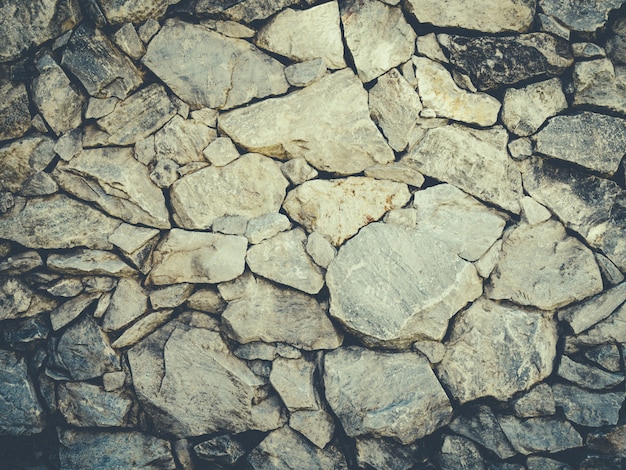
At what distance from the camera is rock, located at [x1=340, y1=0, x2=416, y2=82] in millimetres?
3773

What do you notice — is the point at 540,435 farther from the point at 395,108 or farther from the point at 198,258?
the point at 198,258

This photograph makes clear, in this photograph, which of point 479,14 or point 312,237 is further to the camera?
point 312,237

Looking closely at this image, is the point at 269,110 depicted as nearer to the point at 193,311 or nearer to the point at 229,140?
the point at 229,140

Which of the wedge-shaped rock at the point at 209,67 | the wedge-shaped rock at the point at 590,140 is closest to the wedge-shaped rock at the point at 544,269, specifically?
the wedge-shaped rock at the point at 590,140

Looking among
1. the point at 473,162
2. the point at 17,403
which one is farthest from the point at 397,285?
the point at 17,403

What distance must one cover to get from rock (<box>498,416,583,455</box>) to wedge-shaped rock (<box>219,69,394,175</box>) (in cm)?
251

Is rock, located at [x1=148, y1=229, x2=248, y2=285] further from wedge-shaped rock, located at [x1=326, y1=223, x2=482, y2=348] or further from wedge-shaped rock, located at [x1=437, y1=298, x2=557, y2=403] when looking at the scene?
wedge-shaped rock, located at [x1=437, y1=298, x2=557, y2=403]

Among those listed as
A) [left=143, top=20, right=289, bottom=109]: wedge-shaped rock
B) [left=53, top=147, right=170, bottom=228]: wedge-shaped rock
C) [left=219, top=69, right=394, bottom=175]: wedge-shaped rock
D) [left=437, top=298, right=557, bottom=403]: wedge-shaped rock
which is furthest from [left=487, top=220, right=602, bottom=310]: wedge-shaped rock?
[left=53, top=147, right=170, bottom=228]: wedge-shaped rock

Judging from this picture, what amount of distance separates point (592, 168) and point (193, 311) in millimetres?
3645

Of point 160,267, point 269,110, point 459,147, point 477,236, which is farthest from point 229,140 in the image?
point 477,236

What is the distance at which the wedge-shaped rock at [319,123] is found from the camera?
3832mm

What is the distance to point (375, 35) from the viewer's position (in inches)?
149

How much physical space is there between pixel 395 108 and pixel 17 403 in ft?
13.7

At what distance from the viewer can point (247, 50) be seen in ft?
12.6
